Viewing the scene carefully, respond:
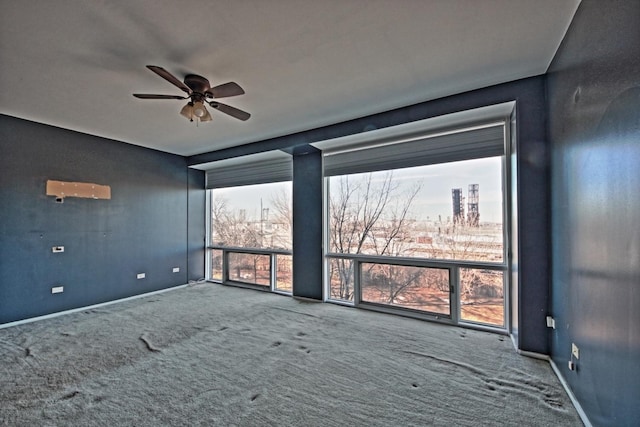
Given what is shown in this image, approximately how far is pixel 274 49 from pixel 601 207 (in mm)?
2414

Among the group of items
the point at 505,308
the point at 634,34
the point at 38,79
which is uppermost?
the point at 38,79

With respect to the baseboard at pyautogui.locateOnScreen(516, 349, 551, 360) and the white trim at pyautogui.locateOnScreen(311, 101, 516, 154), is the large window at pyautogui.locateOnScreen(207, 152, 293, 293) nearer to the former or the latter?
the white trim at pyautogui.locateOnScreen(311, 101, 516, 154)

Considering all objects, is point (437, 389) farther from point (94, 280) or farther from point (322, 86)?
point (94, 280)

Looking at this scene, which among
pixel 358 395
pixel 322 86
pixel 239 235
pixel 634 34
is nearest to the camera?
pixel 634 34

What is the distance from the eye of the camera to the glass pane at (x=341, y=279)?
434 centimetres

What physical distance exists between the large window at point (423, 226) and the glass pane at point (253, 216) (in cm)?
101

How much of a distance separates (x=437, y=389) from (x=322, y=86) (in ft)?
9.41

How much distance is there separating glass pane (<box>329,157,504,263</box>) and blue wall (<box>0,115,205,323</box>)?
3.25 meters

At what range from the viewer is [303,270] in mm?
4672

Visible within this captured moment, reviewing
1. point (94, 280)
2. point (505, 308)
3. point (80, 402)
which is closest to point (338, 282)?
point (505, 308)

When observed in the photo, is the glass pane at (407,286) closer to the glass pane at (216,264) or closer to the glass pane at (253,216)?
the glass pane at (253,216)

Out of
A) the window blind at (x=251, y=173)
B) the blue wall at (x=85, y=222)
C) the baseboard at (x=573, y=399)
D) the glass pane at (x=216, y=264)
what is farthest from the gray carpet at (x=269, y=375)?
the window blind at (x=251, y=173)

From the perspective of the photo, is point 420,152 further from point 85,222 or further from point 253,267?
point 85,222

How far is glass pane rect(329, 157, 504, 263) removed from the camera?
334 cm
